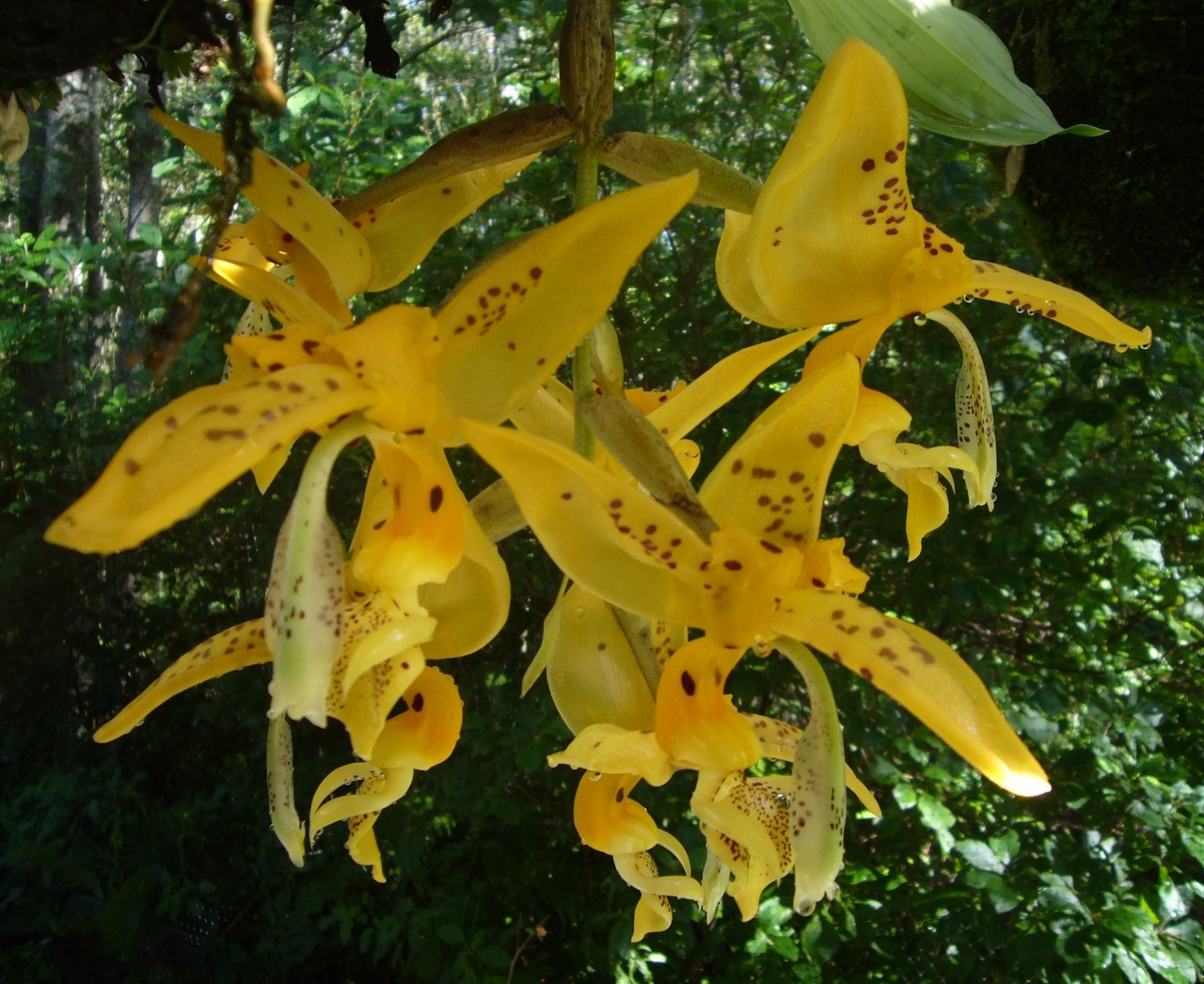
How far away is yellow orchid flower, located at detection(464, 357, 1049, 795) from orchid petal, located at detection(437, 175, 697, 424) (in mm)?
54

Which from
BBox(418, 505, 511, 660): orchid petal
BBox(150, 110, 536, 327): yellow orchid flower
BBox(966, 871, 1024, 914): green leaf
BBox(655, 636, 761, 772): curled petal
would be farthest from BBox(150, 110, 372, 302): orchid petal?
BBox(966, 871, 1024, 914): green leaf

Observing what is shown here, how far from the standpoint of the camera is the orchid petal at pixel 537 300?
444 mm

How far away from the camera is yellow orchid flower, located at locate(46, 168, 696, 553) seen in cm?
39

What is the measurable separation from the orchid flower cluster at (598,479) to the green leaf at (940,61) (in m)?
0.08

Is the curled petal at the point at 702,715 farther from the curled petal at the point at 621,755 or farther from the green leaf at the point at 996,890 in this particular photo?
the green leaf at the point at 996,890

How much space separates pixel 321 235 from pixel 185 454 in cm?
25

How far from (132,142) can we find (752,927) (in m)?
4.00

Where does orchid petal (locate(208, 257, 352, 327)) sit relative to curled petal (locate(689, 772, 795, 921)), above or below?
above

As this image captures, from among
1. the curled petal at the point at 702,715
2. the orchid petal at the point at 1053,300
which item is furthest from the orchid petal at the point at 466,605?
the orchid petal at the point at 1053,300

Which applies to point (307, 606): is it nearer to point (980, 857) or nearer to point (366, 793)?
point (366, 793)

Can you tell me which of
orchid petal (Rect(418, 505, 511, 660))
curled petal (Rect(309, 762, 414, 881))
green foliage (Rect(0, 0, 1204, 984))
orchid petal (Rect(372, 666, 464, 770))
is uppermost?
orchid petal (Rect(418, 505, 511, 660))

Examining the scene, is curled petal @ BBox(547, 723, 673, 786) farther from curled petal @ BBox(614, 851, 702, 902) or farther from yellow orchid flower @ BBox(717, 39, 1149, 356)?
yellow orchid flower @ BBox(717, 39, 1149, 356)

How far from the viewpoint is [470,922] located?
1.97 metres

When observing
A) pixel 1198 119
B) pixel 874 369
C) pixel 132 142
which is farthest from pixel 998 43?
pixel 132 142
